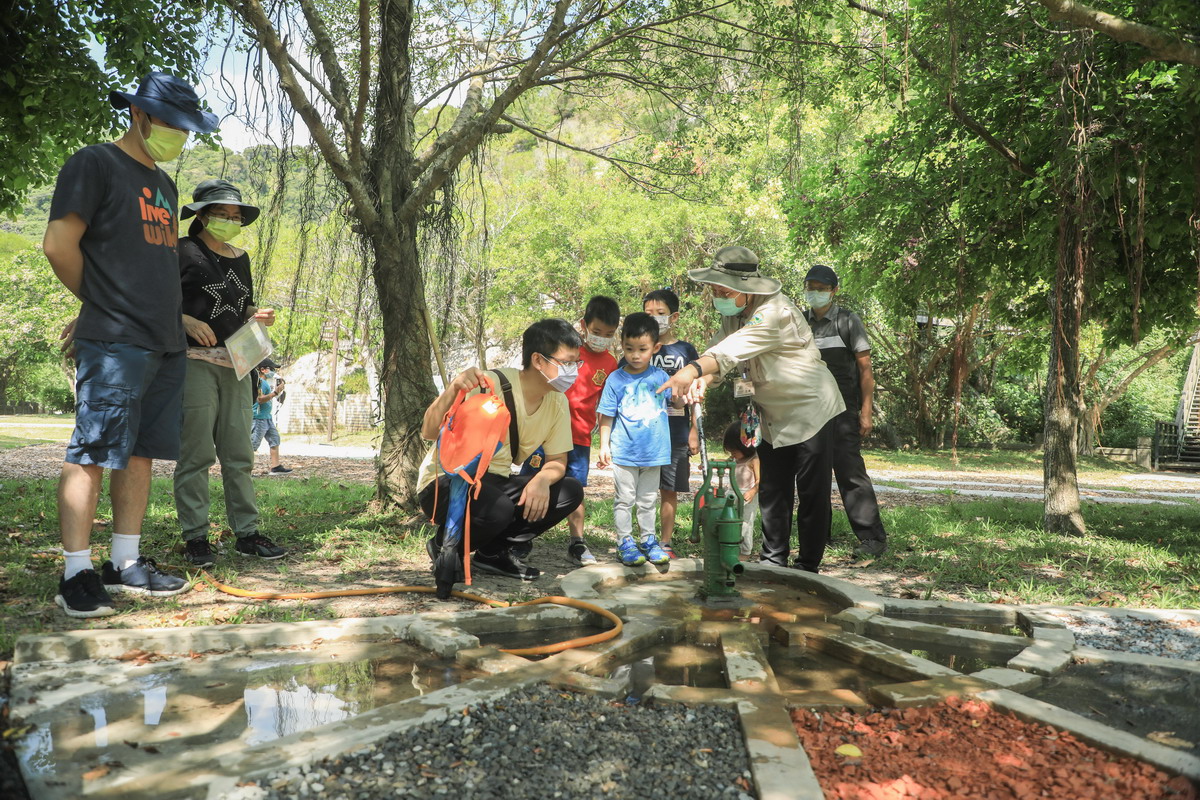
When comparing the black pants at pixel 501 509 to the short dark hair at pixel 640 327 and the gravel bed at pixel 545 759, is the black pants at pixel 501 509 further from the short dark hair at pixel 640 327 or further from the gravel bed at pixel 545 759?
the gravel bed at pixel 545 759

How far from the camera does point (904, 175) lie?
8281 mm

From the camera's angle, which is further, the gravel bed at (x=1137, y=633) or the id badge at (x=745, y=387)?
the id badge at (x=745, y=387)

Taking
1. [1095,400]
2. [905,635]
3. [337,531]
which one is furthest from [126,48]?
[1095,400]

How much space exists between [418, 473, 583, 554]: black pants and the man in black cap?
6.53 ft

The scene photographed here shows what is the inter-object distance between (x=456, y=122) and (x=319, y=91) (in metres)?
1.43

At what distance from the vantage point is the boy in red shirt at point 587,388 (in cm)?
532

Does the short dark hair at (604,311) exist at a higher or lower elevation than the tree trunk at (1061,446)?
higher

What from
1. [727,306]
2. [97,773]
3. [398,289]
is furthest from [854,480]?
[97,773]

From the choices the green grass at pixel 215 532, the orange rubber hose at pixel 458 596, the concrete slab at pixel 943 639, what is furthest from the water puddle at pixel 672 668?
the green grass at pixel 215 532

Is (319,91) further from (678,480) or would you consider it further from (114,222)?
(678,480)

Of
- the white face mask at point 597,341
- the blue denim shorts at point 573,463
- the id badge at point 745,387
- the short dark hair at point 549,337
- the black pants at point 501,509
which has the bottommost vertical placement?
the black pants at point 501,509

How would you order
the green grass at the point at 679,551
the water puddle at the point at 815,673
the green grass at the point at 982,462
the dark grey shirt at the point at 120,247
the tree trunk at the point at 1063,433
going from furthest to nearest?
the green grass at the point at 982,462 → the tree trunk at the point at 1063,433 → the green grass at the point at 679,551 → the dark grey shirt at the point at 120,247 → the water puddle at the point at 815,673

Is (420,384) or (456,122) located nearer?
(420,384)

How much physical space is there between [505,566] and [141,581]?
1.79 metres
